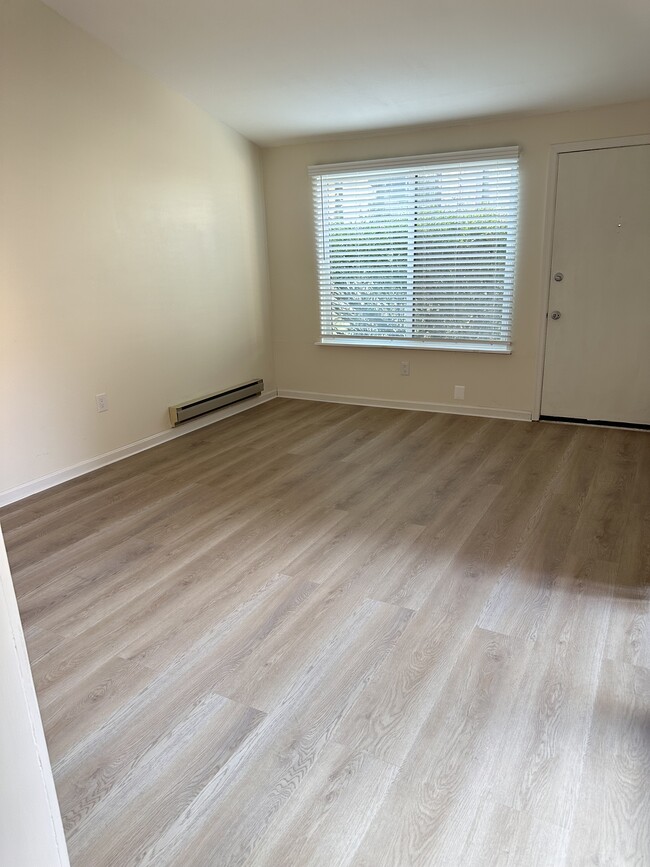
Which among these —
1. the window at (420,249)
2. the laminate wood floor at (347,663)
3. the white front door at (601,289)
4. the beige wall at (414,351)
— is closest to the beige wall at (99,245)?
the beige wall at (414,351)

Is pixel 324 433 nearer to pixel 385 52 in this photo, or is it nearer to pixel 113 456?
pixel 113 456

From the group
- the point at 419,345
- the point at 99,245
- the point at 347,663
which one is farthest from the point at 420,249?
the point at 347,663

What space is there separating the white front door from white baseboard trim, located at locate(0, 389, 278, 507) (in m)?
2.71

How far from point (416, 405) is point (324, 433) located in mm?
1042

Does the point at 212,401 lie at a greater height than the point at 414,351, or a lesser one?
lesser

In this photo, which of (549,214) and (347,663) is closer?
(347,663)

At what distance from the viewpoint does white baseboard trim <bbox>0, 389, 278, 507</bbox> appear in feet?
11.4

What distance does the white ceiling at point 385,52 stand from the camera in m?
2.99

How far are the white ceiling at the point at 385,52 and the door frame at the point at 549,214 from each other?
255 millimetres

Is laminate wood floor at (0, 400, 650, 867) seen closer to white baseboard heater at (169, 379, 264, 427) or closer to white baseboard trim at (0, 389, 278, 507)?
white baseboard trim at (0, 389, 278, 507)

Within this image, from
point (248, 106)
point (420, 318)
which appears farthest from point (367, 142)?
point (420, 318)

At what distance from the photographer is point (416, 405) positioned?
517 centimetres

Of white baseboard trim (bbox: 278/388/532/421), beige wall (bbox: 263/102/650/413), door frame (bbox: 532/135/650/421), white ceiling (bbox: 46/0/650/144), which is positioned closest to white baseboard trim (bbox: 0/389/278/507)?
white baseboard trim (bbox: 278/388/532/421)

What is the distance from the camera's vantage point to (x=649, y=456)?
3818 mm
